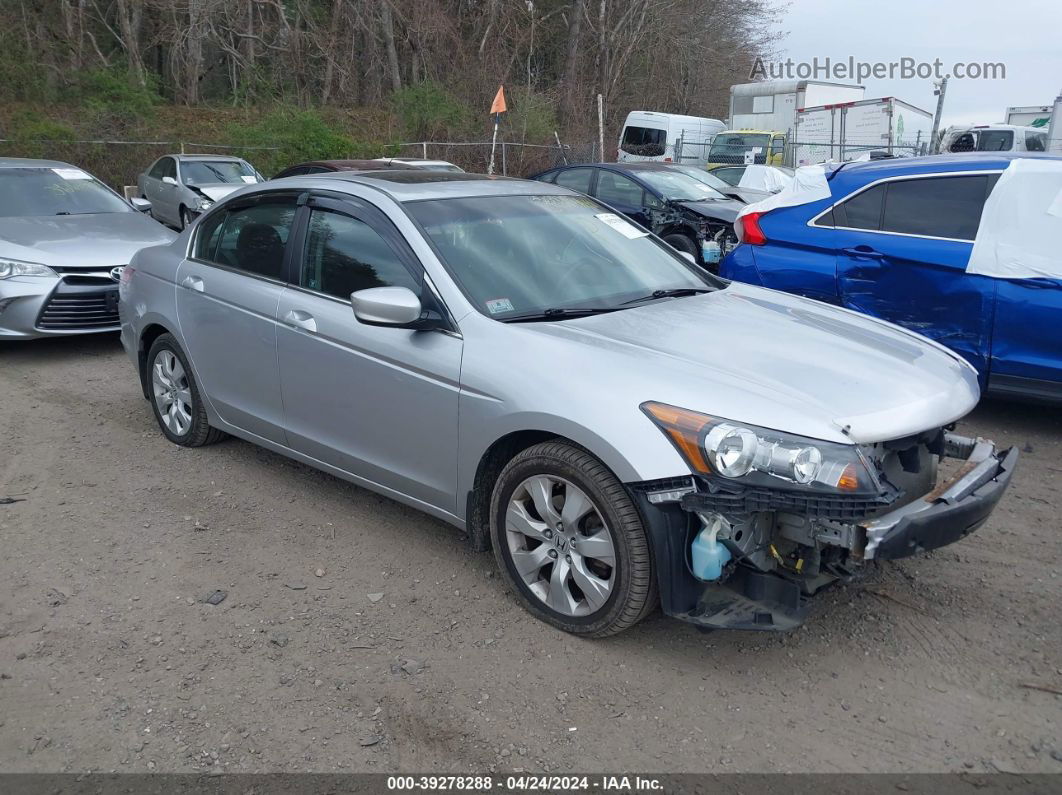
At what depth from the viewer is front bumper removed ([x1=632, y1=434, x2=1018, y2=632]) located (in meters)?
2.97

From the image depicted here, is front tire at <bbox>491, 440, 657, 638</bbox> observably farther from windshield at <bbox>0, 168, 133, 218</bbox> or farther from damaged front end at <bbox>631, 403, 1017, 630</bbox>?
windshield at <bbox>0, 168, 133, 218</bbox>

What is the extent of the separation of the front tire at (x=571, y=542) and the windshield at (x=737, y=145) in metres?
20.5

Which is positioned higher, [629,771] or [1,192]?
[1,192]

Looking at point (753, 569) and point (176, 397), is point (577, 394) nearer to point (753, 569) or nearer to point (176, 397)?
point (753, 569)

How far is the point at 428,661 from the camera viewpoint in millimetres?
3383

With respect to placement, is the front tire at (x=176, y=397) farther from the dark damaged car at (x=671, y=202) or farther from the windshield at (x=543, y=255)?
the dark damaged car at (x=671, y=202)

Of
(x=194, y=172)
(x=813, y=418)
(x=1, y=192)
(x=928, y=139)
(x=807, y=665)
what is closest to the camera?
(x=813, y=418)

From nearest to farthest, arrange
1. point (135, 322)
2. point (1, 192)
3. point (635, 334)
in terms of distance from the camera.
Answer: point (635, 334) → point (135, 322) → point (1, 192)

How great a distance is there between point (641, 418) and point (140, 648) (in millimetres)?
2065

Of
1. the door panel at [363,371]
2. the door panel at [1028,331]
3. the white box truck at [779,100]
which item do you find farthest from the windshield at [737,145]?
the door panel at [363,371]

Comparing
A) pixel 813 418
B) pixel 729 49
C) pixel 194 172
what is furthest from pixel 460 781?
pixel 729 49

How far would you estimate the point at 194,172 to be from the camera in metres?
15.9

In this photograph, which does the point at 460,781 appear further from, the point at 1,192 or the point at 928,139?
the point at 928,139

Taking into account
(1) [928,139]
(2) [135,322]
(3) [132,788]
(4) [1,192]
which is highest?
(1) [928,139]
